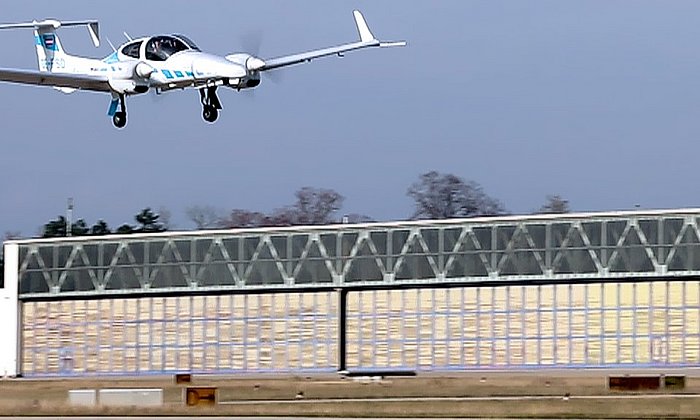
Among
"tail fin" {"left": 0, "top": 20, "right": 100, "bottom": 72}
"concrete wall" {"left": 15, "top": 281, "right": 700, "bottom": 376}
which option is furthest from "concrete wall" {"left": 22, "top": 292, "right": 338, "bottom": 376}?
"tail fin" {"left": 0, "top": 20, "right": 100, "bottom": 72}

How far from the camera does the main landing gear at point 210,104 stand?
46.5 metres

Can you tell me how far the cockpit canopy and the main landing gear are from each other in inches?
57.9

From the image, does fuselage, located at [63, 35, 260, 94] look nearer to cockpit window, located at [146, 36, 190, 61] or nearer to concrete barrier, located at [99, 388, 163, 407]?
cockpit window, located at [146, 36, 190, 61]

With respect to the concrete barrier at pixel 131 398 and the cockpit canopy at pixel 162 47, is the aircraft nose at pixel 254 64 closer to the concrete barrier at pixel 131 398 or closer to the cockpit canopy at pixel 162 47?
the cockpit canopy at pixel 162 47

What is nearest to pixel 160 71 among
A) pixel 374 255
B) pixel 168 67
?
pixel 168 67

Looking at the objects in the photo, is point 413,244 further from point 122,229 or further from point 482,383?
point 122,229

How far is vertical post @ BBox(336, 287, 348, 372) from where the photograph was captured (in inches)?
2776

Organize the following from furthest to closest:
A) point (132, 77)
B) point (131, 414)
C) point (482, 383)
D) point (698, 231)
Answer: point (698, 231), point (482, 383), point (132, 77), point (131, 414)

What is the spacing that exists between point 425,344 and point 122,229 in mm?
56404

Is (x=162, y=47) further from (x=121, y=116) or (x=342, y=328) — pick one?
(x=342, y=328)

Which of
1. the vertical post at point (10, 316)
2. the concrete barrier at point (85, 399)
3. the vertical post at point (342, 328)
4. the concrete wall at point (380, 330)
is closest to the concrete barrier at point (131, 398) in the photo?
the concrete barrier at point (85, 399)

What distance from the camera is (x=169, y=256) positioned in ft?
244

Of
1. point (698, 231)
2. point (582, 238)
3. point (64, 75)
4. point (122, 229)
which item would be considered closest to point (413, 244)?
point (582, 238)

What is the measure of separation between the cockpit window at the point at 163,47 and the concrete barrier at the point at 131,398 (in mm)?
10761
